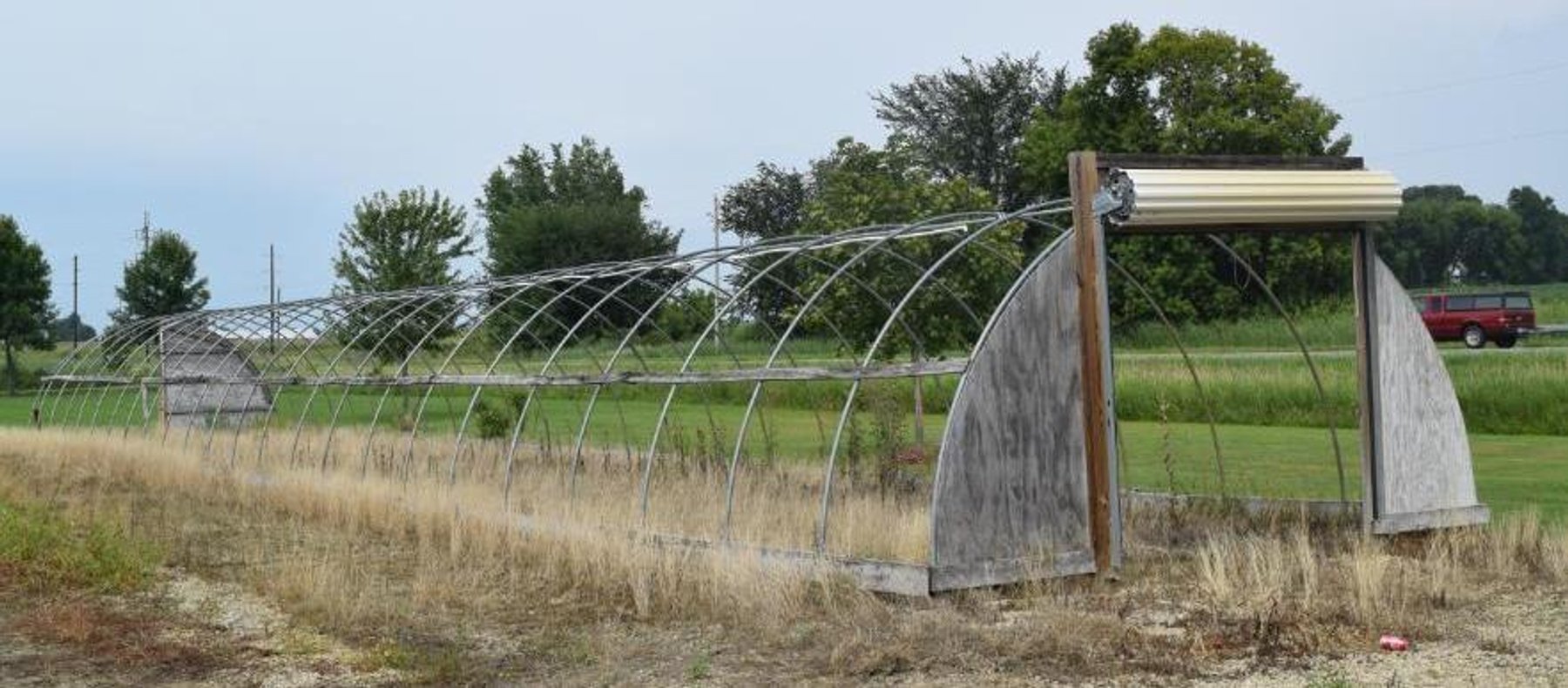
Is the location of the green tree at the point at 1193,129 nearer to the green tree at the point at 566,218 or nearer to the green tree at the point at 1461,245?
the green tree at the point at 566,218

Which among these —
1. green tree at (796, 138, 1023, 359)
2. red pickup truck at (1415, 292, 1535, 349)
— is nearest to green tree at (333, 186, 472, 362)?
green tree at (796, 138, 1023, 359)

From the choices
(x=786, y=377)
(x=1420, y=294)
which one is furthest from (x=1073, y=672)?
(x=1420, y=294)

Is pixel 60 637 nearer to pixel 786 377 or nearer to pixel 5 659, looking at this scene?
pixel 5 659

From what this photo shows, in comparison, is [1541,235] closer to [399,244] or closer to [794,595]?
[399,244]

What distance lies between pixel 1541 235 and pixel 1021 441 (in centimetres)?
8010

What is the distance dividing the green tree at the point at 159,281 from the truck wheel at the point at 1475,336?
4034cm

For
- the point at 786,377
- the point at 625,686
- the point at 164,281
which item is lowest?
the point at 625,686

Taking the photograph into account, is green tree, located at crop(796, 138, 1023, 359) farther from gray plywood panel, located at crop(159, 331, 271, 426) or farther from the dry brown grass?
gray plywood panel, located at crop(159, 331, 271, 426)

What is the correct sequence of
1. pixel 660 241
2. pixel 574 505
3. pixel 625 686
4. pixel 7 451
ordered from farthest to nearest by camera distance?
pixel 660 241 < pixel 7 451 < pixel 574 505 < pixel 625 686

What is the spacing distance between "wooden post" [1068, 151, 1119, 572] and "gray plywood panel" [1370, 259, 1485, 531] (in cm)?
266

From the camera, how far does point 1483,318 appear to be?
4278cm

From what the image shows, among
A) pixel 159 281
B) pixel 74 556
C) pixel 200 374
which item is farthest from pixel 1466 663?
pixel 159 281

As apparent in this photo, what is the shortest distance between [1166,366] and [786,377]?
2096cm

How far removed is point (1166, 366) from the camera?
104 feet
